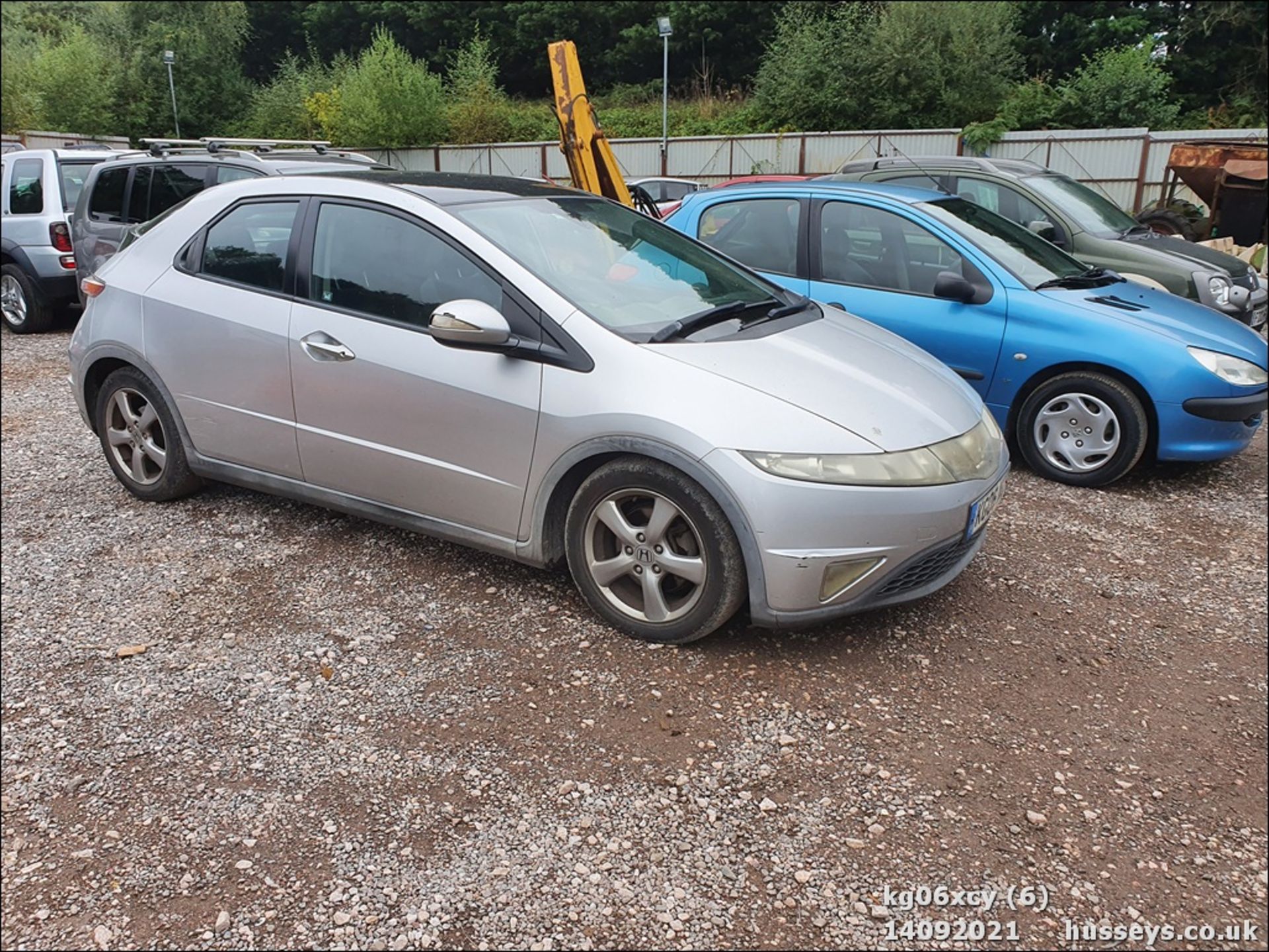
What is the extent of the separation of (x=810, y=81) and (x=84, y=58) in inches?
1009

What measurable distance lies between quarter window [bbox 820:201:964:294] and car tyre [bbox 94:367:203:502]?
391 centimetres

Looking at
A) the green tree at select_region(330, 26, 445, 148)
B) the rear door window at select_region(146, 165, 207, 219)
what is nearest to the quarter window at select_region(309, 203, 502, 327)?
the rear door window at select_region(146, 165, 207, 219)

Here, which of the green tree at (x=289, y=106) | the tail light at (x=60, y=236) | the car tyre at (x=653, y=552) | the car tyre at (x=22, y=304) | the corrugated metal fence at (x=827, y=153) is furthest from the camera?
the green tree at (x=289, y=106)

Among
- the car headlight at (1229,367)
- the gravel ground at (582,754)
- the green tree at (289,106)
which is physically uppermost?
the green tree at (289,106)

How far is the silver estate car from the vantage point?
3.24 meters

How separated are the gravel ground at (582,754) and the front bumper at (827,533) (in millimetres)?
263

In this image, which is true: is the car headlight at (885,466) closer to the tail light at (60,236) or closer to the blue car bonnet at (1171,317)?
the blue car bonnet at (1171,317)

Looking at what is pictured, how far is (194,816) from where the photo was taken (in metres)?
2.68

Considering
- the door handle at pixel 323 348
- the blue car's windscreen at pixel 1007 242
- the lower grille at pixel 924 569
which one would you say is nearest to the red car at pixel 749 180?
the blue car's windscreen at pixel 1007 242

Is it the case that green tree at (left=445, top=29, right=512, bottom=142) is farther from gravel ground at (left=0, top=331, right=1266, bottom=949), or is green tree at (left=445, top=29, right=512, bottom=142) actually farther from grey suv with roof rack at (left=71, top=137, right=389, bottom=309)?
gravel ground at (left=0, top=331, right=1266, bottom=949)

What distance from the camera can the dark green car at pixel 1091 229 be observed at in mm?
7812

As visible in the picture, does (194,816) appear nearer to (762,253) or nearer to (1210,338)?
(762,253)

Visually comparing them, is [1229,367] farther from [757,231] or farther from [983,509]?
[757,231]

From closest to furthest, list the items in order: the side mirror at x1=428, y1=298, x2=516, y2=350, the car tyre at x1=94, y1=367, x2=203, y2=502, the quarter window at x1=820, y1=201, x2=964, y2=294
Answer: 1. the side mirror at x1=428, y1=298, x2=516, y2=350
2. the car tyre at x1=94, y1=367, x2=203, y2=502
3. the quarter window at x1=820, y1=201, x2=964, y2=294
